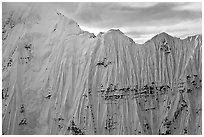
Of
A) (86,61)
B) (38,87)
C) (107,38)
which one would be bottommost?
(38,87)

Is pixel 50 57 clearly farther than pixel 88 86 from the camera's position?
Yes

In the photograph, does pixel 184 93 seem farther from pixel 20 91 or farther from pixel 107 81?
pixel 20 91

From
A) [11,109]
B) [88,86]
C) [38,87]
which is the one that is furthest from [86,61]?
[11,109]

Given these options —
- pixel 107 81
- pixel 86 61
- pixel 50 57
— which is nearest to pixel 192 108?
pixel 107 81

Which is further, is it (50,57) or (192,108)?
(50,57)

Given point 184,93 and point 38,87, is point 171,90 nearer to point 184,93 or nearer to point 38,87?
point 184,93

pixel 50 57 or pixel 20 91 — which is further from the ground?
Result: pixel 50 57
